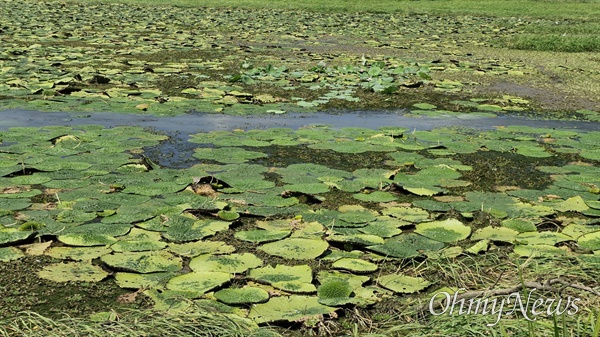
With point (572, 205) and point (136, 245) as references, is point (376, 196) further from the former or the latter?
point (136, 245)

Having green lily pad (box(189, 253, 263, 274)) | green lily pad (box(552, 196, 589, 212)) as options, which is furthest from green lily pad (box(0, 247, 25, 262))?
green lily pad (box(552, 196, 589, 212))

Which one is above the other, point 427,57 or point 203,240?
point 203,240

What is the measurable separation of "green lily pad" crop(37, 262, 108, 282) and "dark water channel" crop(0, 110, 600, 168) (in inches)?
76.0

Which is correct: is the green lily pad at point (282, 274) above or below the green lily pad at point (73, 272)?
below

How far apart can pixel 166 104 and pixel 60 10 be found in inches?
447

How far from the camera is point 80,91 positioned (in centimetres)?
637

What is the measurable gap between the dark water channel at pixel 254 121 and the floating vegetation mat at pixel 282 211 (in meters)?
0.29

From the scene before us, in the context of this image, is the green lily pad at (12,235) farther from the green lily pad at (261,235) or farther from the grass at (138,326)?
the green lily pad at (261,235)

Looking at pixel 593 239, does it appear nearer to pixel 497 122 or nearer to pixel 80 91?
pixel 497 122

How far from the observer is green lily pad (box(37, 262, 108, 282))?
2732 mm

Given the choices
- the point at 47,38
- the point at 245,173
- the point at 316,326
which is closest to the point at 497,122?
the point at 245,173

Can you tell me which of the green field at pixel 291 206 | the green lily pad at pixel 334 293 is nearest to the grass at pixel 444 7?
the green field at pixel 291 206

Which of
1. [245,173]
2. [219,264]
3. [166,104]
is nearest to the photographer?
[219,264]

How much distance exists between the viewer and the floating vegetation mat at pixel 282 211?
9.04 feet
